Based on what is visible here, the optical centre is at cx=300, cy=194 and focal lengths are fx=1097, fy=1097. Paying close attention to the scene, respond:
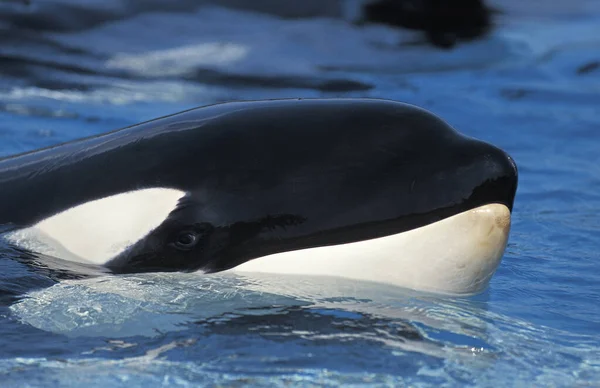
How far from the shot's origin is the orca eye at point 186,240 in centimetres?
482

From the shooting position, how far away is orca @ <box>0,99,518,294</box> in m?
4.70

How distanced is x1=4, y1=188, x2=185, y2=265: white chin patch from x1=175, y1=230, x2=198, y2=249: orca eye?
0.11 metres

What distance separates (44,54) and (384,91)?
14.2ft

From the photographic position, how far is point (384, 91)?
12969 millimetres

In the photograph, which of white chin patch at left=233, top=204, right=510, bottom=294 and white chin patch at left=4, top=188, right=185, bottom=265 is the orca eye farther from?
white chin patch at left=233, top=204, right=510, bottom=294

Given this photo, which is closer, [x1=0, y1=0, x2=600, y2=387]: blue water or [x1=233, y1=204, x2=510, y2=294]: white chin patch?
[x1=0, y1=0, x2=600, y2=387]: blue water

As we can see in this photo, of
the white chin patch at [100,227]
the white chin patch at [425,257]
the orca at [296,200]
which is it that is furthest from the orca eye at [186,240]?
the white chin patch at [425,257]

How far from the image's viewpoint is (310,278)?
4844 millimetres

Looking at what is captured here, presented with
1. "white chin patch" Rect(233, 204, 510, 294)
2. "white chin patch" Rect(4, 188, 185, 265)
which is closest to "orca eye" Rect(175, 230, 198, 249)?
"white chin patch" Rect(4, 188, 185, 265)

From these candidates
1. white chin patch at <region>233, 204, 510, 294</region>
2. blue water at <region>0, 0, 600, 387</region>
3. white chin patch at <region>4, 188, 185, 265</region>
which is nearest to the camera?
blue water at <region>0, 0, 600, 387</region>

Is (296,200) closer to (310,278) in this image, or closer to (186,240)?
(310,278)

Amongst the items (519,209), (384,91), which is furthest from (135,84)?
(519,209)

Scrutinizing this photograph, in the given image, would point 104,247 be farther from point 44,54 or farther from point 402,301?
point 44,54

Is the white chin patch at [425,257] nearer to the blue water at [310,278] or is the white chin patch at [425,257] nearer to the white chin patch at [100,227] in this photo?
the blue water at [310,278]
